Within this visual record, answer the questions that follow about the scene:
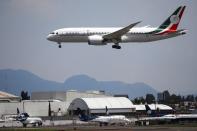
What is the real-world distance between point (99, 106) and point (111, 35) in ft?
212

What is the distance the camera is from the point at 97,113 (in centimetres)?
18338

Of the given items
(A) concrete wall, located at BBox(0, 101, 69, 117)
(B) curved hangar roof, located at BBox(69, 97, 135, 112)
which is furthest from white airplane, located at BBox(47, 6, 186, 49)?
(B) curved hangar roof, located at BBox(69, 97, 135, 112)

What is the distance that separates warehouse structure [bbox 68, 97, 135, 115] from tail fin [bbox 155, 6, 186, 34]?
53.9 metres

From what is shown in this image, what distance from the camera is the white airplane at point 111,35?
12350 centimetres

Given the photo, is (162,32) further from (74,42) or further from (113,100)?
(113,100)

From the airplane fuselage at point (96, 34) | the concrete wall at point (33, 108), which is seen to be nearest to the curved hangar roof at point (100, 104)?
the concrete wall at point (33, 108)

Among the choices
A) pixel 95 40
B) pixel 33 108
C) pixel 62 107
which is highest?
pixel 95 40

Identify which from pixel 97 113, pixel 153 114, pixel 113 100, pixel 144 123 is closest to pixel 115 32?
pixel 144 123

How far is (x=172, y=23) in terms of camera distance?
137500mm

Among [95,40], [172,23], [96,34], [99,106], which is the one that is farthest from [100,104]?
[95,40]

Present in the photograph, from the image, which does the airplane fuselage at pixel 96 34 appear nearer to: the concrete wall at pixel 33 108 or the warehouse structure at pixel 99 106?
the concrete wall at pixel 33 108

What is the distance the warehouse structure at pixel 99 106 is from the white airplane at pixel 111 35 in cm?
5876

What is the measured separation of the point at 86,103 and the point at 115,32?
63.4 m

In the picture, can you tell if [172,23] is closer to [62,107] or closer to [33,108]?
[62,107]
